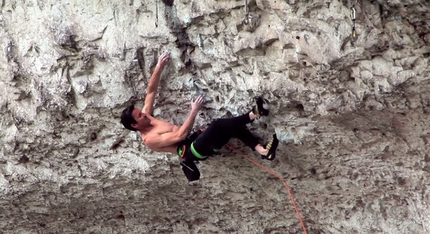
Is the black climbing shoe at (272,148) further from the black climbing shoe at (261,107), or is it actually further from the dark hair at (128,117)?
the dark hair at (128,117)

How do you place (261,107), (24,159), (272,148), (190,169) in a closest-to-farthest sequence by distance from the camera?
(261,107)
(272,148)
(190,169)
(24,159)

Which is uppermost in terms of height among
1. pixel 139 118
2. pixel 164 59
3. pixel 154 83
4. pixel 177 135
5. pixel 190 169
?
pixel 164 59

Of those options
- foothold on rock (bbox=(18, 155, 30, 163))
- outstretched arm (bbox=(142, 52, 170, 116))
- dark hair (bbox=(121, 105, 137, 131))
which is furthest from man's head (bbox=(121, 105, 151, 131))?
foothold on rock (bbox=(18, 155, 30, 163))

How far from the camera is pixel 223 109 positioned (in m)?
4.30

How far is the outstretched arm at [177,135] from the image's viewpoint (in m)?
4.16

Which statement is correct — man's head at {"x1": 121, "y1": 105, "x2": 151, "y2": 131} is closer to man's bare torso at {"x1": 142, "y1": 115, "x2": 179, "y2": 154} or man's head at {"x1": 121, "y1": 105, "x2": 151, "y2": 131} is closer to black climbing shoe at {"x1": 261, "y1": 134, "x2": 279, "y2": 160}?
man's bare torso at {"x1": 142, "y1": 115, "x2": 179, "y2": 154}

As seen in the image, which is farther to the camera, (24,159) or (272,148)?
(24,159)

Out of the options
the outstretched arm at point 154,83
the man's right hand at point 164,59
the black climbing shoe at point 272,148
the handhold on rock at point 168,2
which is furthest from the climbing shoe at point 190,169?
the handhold on rock at point 168,2

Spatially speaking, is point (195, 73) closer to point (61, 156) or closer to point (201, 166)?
point (201, 166)

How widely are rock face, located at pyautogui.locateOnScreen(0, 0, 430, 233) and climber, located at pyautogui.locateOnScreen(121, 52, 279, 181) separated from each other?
4.4 inches

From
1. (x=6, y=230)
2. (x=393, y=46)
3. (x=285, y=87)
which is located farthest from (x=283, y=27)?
(x=6, y=230)

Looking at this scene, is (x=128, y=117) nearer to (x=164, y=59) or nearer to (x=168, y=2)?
(x=164, y=59)

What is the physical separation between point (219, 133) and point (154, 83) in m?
0.59

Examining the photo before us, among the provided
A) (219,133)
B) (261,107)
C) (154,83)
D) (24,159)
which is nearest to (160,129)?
(154,83)
